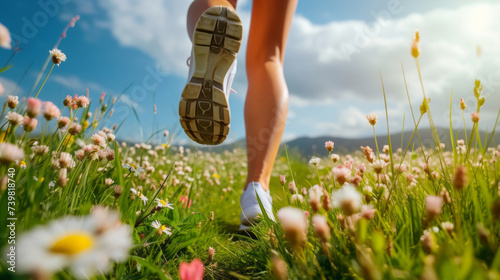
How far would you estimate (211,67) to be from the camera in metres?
2.06

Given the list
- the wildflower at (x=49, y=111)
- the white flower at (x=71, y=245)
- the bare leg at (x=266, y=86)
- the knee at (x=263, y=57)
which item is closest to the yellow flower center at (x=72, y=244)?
the white flower at (x=71, y=245)

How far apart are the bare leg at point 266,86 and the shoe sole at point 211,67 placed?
267 mm

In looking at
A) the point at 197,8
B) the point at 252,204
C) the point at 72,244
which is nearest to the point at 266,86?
the point at 197,8

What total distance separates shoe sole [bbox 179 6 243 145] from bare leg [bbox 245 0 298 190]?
0.27m

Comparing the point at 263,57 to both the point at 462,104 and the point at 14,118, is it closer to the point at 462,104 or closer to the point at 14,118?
the point at 462,104

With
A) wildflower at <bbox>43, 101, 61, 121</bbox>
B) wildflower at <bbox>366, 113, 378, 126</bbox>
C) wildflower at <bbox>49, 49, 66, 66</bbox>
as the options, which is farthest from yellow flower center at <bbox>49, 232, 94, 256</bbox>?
wildflower at <bbox>49, 49, 66, 66</bbox>

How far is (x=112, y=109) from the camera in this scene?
2441mm

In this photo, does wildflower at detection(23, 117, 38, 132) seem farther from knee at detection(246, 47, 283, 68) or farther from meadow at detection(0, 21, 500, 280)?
knee at detection(246, 47, 283, 68)

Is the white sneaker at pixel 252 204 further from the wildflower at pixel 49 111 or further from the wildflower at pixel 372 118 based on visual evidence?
the wildflower at pixel 49 111

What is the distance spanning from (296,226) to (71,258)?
15.5 inches

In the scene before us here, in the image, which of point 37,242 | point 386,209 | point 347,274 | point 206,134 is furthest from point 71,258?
point 206,134

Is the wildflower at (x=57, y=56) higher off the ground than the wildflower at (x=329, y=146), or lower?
higher

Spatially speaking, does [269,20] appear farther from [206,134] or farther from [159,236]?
[159,236]

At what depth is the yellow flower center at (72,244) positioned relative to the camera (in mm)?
451
